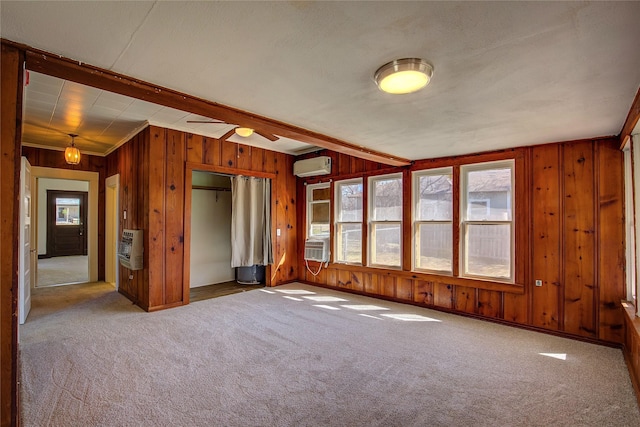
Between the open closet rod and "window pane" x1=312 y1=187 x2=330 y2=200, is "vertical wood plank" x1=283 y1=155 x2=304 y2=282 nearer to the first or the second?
"window pane" x1=312 y1=187 x2=330 y2=200

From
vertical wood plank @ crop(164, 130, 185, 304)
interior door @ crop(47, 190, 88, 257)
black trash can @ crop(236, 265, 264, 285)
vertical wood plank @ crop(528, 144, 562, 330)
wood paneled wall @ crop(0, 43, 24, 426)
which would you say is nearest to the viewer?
wood paneled wall @ crop(0, 43, 24, 426)

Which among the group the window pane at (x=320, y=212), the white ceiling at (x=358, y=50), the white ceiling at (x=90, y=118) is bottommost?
the window pane at (x=320, y=212)

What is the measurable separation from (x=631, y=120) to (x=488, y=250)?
2.08 meters

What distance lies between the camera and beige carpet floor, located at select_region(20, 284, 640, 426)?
2057 millimetres

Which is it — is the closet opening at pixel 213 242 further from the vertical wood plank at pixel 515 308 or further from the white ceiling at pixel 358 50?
the vertical wood plank at pixel 515 308

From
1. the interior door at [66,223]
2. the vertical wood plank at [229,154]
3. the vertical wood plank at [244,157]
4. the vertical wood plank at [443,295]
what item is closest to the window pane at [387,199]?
the vertical wood plank at [443,295]

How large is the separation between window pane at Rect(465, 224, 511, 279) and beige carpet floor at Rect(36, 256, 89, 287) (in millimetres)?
7187

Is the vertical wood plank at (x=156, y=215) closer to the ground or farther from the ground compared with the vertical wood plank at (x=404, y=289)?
farther from the ground

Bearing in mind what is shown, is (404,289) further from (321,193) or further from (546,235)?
(321,193)

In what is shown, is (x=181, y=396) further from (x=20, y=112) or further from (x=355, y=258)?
(x=355, y=258)

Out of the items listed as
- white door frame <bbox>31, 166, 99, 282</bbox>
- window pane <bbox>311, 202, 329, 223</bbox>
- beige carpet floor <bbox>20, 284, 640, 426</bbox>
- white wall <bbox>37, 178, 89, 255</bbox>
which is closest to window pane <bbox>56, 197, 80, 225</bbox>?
white wall <bbox>37, 178, 89, 255</bbox>

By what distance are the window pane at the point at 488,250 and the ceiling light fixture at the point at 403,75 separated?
2.87 metres

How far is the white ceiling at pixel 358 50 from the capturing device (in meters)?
1.40

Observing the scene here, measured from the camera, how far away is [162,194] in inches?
170
